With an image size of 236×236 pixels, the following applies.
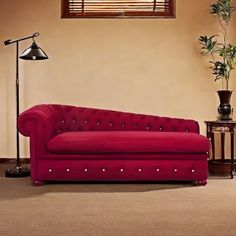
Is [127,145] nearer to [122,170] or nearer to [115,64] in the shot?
[122,170]

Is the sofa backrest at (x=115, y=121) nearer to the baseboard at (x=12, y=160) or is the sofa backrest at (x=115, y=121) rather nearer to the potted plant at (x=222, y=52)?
the potted plant at (x=222, y=52)

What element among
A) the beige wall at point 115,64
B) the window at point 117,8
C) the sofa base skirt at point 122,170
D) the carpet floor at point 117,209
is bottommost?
the carpet floor at point 117,209

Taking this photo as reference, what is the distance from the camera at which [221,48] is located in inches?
228

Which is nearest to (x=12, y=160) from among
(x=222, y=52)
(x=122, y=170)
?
(x=122, y=170)

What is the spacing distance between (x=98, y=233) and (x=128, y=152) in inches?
66.0

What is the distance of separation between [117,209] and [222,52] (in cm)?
267

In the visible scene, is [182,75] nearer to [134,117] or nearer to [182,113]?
[182,113]

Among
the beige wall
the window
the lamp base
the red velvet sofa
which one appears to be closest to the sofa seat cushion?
the red velvet sofa

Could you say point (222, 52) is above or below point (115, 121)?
above

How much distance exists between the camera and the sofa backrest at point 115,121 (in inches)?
212

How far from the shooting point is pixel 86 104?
5.90 meters

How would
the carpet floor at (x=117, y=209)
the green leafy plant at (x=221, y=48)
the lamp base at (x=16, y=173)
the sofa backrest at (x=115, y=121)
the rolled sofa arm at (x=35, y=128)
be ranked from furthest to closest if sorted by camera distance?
the green leafy plant at (x=221, y=48), the sofa backrest at (x=115, y=121), the lamp base at (x=16, y=173), the rolled sofa arm at (x=35, y=128), the carpet floor at (x=117, y=209)

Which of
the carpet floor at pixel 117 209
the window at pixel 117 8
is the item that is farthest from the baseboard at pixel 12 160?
the window at pixel 117 8

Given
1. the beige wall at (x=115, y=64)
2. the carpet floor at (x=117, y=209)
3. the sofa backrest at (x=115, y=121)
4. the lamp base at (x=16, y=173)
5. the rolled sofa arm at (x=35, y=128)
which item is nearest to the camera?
the carpet floor at (x=117, y=209)
